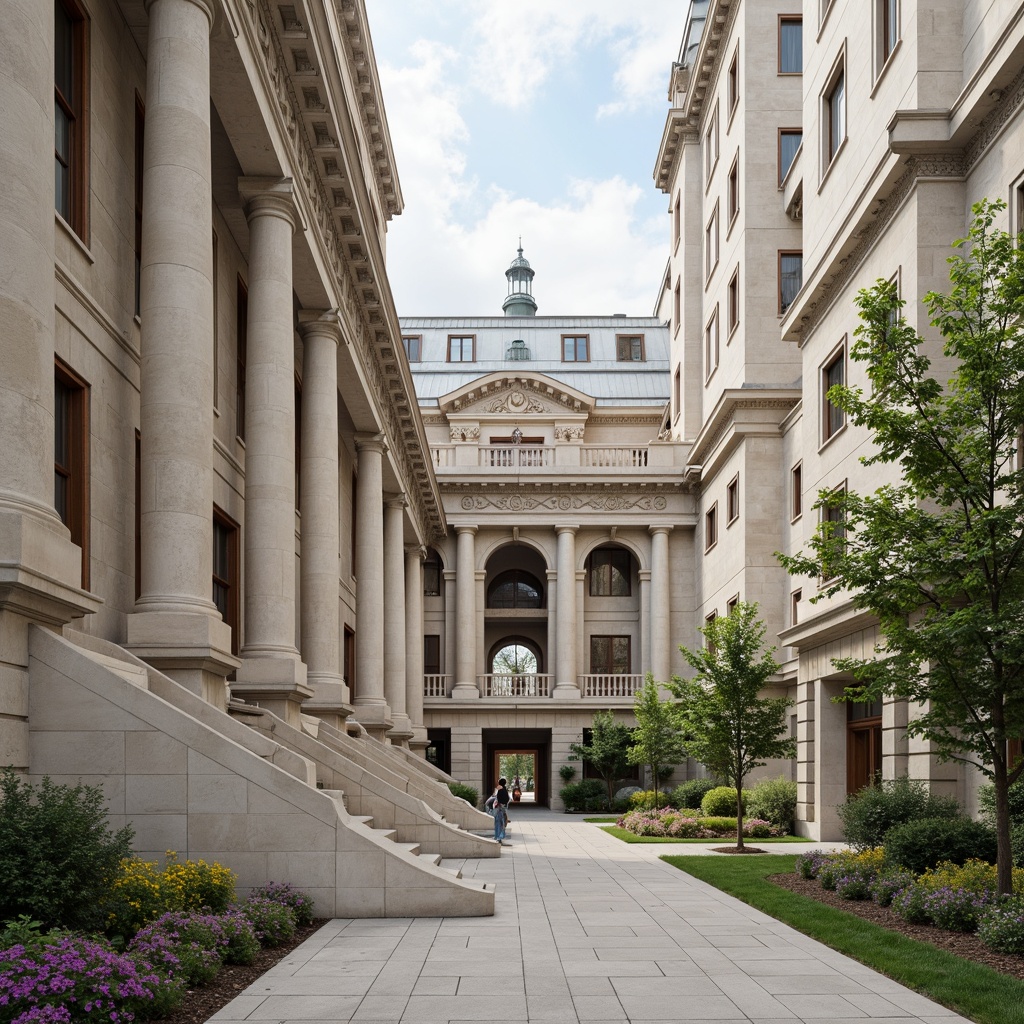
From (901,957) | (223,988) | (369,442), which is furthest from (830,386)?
(223,988)

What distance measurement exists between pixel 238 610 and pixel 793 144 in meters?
27.8

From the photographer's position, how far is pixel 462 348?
69.1 m

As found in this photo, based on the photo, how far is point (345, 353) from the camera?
27.8 m

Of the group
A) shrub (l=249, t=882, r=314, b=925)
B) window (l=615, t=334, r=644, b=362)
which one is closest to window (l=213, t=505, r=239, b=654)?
shrub (l=249, t=882, r=314, b=925)

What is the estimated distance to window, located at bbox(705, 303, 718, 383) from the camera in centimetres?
4747

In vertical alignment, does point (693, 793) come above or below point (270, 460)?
below

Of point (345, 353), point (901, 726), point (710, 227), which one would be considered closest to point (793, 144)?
point (710, 227)

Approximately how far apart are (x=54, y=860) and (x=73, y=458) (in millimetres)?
6314

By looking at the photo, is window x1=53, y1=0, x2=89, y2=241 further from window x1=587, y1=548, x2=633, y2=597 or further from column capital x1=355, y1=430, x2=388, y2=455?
window x1=587, y1=548, x2=633, y2=597

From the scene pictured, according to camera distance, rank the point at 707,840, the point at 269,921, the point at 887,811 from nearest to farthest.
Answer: the point at 269,921
the point at 887,811
the point at 707,840

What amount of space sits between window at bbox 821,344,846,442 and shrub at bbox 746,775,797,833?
1054 cm

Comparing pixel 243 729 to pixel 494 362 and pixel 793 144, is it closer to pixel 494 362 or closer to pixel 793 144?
pixel 793 144

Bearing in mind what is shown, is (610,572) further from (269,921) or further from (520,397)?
(269,921)

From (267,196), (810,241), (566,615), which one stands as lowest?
(566,615)
